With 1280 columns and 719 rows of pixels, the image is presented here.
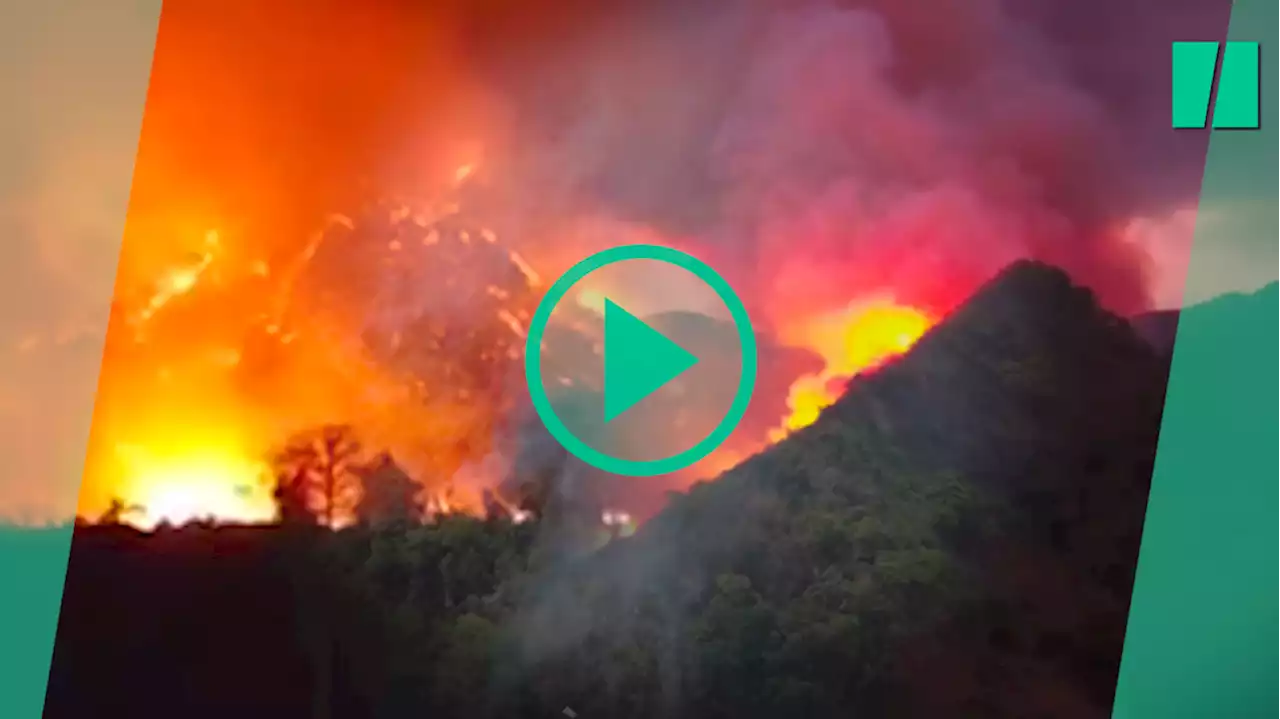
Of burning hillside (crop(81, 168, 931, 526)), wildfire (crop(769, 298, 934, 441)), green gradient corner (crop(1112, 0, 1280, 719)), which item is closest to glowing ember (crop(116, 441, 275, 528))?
burning hillside (crop(81, 168, 931, 526))

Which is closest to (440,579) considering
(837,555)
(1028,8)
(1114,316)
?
(837,555)

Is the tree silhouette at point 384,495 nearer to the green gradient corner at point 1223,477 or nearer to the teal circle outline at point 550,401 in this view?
the teal circle outline at point 550,401

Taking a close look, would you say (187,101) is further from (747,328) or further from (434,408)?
(747,328)

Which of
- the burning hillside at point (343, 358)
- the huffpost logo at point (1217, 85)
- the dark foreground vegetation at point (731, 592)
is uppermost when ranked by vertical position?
the huffpost logo at point (1217, 85)

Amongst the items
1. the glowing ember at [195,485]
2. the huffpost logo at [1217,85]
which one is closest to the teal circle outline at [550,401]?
the glowing ember at [195,485]

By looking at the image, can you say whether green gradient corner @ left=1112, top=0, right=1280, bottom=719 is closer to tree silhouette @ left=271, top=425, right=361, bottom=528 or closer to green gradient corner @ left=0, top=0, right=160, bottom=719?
tree silhouette @ left=271, top=425, right=361, bottom=528

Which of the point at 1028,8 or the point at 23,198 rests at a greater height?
the point at 1028,8
